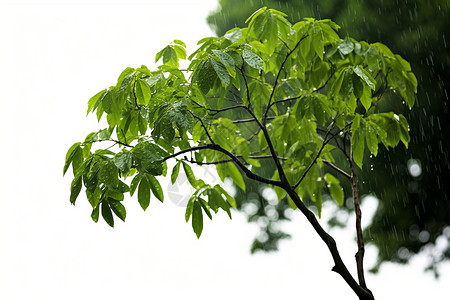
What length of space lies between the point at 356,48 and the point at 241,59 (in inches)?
27.2

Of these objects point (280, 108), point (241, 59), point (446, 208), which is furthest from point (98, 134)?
point (446, 208)

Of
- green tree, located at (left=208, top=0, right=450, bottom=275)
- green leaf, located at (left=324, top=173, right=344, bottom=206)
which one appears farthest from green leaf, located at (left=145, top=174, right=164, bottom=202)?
green tree, located at (left=208, top=0, right=450, bottom=275)

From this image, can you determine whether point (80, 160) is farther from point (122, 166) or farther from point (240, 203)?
point (240, 203)

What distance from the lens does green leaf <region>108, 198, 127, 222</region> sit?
1.86 metres

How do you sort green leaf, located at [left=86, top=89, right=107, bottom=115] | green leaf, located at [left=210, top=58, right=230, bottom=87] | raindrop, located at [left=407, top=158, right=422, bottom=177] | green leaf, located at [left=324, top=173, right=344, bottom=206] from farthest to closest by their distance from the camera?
raindrop, located at [left=407, top=158, right=422, bottom=177] → green leaf, located at [left=324, top=173, right=344, bottom=206] → green leaf, located at [left=86, top=89, right=107, bottom=115] → green leaf, located at [left=210, top=58, right=230, bottom=87]

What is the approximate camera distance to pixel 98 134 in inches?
85.5

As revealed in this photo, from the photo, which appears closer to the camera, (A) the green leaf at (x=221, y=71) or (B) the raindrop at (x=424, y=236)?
(A) the green leaf at (x=221, y=71)

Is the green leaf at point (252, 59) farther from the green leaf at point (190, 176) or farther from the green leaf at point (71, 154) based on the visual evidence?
the green leaf at point (71, 154)

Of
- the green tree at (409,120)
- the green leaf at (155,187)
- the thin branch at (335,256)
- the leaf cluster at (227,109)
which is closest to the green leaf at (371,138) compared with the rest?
the leaf cluster at (227,109)

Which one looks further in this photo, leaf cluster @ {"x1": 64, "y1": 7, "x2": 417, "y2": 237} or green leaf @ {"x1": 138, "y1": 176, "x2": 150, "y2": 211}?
green leaf @ {"x1": 138, "y1": 176, "x2": 150, "y2": 211}

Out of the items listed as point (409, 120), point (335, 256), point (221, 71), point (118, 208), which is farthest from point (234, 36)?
point (409, 120)

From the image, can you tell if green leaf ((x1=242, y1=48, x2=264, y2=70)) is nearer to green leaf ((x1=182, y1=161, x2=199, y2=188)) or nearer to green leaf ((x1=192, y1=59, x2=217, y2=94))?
green leaf ((x1=192, y1=59, x2=217, y2=94))

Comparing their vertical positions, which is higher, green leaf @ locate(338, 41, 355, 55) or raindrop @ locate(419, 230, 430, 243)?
green leaf @ locate(338, 41, 355, 55)

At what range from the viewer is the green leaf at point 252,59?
1.75 metres
